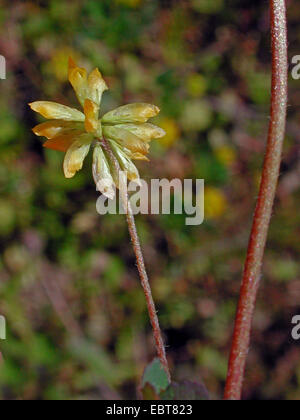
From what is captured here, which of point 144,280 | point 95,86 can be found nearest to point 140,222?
point 95,86

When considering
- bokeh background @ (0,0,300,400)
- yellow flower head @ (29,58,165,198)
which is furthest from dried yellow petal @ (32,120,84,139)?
bokeh background @ (0,0,300,400)

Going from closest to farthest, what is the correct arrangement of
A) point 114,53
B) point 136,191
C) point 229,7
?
point 136,191
point 114,53
point 229,7

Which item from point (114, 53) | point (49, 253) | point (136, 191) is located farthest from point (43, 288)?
point (114, 53)

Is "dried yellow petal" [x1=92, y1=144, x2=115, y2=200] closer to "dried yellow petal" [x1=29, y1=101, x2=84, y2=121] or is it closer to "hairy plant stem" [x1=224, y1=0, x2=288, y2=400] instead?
"dried yellow petal" [x1=29, y1=101, x2=84, y2=121]

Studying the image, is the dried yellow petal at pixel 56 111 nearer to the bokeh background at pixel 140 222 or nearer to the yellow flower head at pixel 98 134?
the yellow flower head at pixel 98 134
